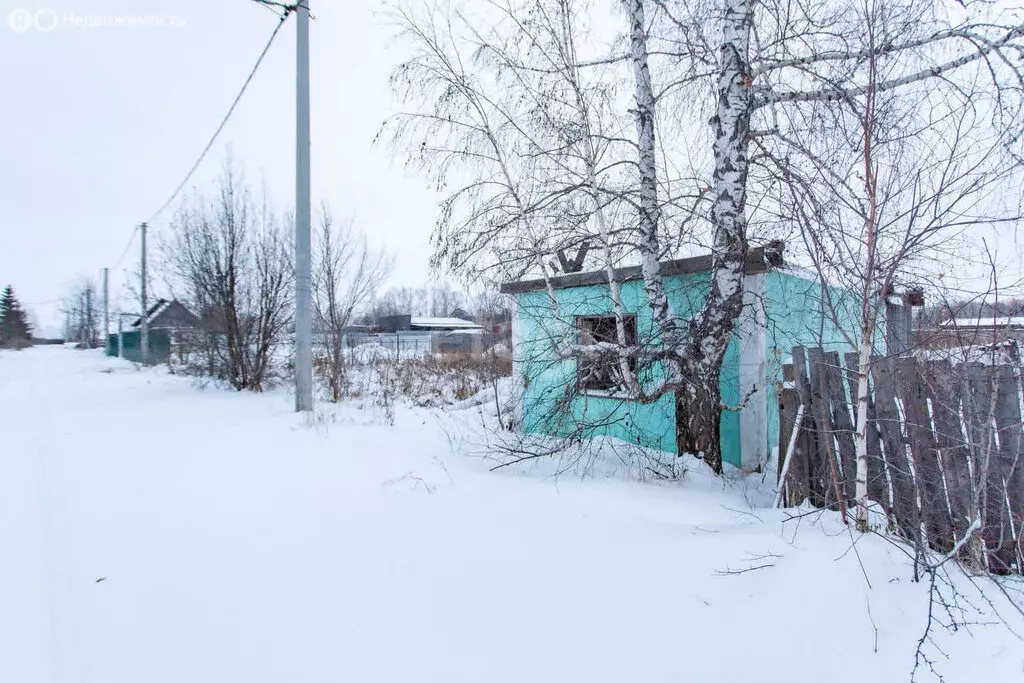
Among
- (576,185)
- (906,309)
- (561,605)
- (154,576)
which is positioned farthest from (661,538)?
(576,185)

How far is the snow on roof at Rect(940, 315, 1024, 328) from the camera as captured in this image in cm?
254

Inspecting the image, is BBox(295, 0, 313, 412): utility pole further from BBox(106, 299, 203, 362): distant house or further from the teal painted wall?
BBox(106, 299, 203, 362): distant house

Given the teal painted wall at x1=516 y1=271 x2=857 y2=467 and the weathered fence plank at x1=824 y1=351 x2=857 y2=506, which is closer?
the weathered fence plank at x1=824 y1=351 x2=857 y2=506

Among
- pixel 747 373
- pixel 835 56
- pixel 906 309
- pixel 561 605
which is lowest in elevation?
pixel 561 605

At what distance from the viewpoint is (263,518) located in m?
3.25

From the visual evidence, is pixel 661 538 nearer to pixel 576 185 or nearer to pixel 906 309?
pixel 906 309

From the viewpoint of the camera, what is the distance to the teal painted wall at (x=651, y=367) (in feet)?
15.0

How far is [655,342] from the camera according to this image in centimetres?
463

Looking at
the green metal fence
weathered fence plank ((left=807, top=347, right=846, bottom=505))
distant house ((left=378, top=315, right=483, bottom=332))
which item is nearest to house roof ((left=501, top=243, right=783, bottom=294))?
weathered fence plank ((left=807, top=347, right=846, bottom=505))

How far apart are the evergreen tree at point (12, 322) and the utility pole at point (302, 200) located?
6065cm

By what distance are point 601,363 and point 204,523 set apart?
3218 mm

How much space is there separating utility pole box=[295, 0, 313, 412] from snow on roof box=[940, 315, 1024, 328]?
6.90 m

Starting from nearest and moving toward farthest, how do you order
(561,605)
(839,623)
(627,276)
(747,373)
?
(839,623), (561,605), (747,373), (627,276)

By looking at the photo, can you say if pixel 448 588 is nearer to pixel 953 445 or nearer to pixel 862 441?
pixel 862 441
